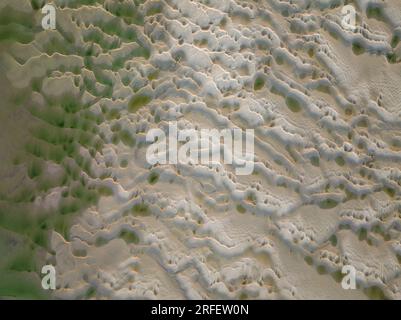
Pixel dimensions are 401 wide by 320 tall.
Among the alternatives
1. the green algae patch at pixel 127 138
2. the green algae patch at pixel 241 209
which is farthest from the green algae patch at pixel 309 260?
the green algae patch at pixel 127 138

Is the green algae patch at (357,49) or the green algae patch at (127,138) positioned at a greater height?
the green algae patch at (357,49)

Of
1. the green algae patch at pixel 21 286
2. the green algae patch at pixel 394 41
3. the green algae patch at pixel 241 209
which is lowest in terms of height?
the green algae patch at pixel 21 286

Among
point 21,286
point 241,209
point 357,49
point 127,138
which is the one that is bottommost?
point 21,286

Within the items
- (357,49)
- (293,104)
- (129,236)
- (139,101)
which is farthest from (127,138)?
(357,49)

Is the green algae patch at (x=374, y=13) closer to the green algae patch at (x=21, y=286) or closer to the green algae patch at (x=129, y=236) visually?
the green algae patch at (x=129, y=236)

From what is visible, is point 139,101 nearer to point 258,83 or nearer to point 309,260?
point 258,83

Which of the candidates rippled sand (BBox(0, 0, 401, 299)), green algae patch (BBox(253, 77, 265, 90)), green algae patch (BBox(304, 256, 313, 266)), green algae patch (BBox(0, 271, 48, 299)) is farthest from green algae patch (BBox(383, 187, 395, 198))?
green algae patch (BBox(0, 271, 48, 299))

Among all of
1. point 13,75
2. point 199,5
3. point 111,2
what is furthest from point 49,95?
point 199,5

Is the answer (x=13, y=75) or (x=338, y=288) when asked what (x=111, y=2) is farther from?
(x=338, y=288)
